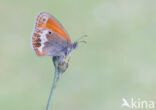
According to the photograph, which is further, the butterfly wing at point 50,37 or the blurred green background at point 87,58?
the blurred green background at point 87,58

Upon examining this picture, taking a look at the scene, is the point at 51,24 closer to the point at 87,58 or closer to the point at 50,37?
the point at 50,37

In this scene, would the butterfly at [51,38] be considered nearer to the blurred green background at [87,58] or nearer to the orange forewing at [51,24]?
the orange forewing at [51,24]

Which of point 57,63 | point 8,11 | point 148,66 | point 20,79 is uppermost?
point 8,11

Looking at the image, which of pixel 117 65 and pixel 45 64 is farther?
pixel 117 65

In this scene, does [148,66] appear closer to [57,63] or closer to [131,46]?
[131,46]

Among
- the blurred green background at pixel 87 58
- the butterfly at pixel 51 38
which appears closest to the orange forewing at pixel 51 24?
the butterfly at pixel 51 38

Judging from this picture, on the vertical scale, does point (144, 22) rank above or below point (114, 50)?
above

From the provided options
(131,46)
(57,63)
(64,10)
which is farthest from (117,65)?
(57,63)

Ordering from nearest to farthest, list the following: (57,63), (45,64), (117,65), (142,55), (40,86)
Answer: (57,63), (40,86), (45,64), (117,65), (142,55)
